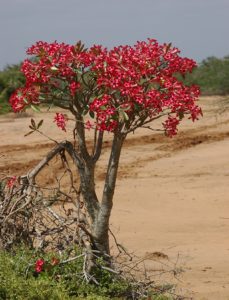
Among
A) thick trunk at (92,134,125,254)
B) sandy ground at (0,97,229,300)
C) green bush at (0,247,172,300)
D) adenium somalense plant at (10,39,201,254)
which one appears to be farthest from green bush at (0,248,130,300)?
sandy ground at (0,97,229,300)

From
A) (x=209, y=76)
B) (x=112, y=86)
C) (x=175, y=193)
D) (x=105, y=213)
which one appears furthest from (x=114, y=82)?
(x=209, y=76)

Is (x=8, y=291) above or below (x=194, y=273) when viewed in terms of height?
above

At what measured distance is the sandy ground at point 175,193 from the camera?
7.67 metres

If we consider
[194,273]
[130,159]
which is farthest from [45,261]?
[130,159]

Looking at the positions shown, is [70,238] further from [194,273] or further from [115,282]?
[194,273]

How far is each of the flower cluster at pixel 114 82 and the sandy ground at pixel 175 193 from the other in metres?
1.52

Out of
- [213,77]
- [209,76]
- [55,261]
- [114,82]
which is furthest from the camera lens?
[209,76]

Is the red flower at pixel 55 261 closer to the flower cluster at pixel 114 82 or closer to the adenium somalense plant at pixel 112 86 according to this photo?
the adenium somalense plant at pixel 112 86

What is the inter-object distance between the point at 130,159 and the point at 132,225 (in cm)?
542

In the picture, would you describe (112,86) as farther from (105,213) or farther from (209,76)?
(209,76)

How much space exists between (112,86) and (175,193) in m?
6.82

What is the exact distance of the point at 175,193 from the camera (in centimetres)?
1199

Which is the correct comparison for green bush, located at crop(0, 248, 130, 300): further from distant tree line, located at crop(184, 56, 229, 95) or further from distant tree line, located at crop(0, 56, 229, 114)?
distant tree line, located at crop(184, 56, 229, 95)

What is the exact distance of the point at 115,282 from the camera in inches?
224
